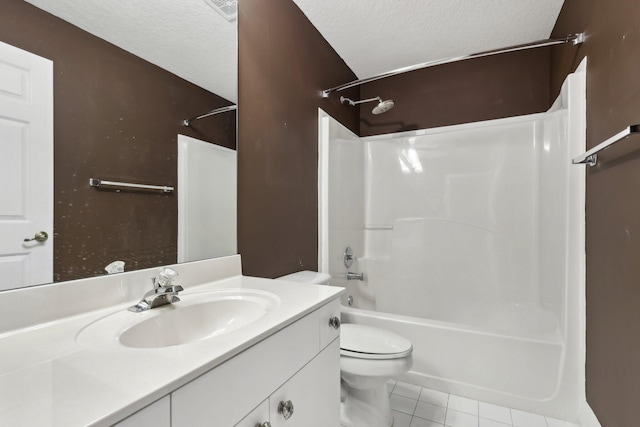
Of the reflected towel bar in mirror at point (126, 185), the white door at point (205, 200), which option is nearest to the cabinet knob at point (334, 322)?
the white door at point (205, 200)

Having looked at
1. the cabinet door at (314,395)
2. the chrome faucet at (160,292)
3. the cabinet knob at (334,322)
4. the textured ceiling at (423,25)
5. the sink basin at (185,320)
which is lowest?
the cabinet door at (314,395)

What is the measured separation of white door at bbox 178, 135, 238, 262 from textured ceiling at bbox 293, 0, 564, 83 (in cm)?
120

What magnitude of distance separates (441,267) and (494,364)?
0.84m

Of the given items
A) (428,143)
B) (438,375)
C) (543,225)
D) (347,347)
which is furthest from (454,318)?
(428,143)

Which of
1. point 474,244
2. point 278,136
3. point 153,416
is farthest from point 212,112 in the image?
point 474,244

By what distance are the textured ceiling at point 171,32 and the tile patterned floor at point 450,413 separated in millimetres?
1771

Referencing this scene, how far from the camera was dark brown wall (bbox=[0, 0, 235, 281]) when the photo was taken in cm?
74

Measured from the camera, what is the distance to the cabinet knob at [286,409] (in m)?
0.72

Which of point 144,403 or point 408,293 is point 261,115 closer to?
point 144,403

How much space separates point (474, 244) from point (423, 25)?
1.59m

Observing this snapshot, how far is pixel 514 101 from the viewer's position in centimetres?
225

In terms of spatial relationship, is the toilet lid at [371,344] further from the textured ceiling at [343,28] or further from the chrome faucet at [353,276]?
the textured ceiling at [343,28]

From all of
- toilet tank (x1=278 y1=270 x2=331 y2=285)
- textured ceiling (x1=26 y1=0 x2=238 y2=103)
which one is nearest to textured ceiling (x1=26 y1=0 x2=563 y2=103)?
textured ceiling (x1=26 y1=0 x2=238 y2=103)

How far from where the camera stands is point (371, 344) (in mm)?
1432
